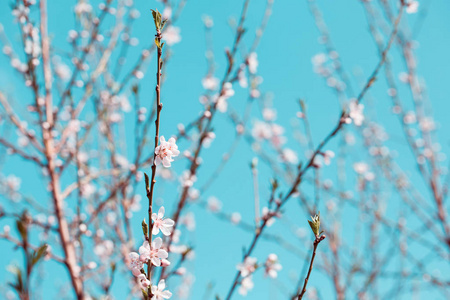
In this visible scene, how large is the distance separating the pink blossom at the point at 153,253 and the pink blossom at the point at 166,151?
28 centimetres

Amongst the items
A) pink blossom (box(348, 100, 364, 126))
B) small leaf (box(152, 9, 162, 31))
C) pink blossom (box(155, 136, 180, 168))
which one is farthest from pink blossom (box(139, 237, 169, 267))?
pink blossom (box(348, 100, 364, 126))

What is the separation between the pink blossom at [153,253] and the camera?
1.19 m

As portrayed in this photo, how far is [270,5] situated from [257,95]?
1179 mm

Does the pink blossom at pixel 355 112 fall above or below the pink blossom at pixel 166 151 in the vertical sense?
above

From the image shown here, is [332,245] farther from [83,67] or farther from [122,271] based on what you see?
[83,67]

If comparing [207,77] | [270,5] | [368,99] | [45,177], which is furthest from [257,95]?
[45,177]

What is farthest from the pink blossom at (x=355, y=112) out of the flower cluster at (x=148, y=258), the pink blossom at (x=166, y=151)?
the flower cluster at (x=148, y=258)

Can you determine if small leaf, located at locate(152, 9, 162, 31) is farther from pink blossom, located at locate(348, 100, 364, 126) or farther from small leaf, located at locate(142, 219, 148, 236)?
pink blossom, located at locate(348, 100, 364, 126)

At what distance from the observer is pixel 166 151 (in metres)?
1.35

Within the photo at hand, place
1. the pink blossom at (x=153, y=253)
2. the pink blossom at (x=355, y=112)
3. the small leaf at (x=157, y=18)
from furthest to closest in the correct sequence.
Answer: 1. the pink blossom at (x=355, y=112)
2. the small leaf at (x=157, y=18)
3. the pink blossom at (x=153, y=253)

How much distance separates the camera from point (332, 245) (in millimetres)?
3562

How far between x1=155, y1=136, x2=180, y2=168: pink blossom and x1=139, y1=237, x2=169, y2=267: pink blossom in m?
0.28

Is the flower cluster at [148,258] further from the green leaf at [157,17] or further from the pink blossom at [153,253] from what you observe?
the green leaf at [157,17]

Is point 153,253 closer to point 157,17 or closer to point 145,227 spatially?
point 145,227
